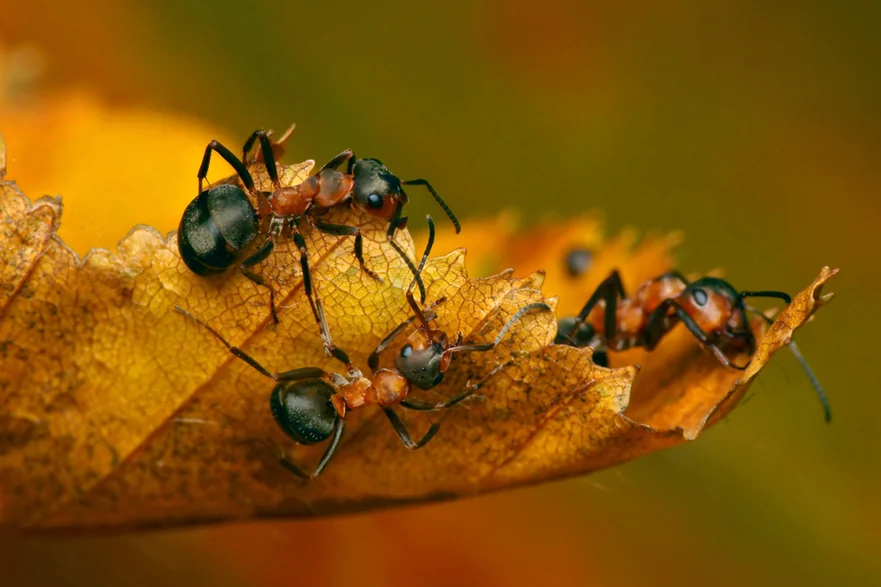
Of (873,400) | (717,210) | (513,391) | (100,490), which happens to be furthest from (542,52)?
(100,490)

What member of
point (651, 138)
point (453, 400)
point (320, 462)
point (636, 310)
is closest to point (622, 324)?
point (636, 310)

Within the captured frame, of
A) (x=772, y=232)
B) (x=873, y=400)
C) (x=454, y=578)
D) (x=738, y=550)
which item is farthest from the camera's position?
(x=772, y=232)

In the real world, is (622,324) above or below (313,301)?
above

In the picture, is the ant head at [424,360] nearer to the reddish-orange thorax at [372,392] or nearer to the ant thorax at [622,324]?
the reddish-orange thorax at [372,392]

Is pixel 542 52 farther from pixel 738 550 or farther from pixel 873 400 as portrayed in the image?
pixel 738 550

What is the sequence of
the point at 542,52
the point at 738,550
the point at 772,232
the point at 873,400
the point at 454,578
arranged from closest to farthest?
1. the point at 454,578
2. the point at 738,550
3. the point at 873,400
4. the point at 772,232
5. the point at 542,52

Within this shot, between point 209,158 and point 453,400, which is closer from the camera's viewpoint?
point 453,400

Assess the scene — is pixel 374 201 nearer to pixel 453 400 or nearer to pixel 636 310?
pixel 453 400
